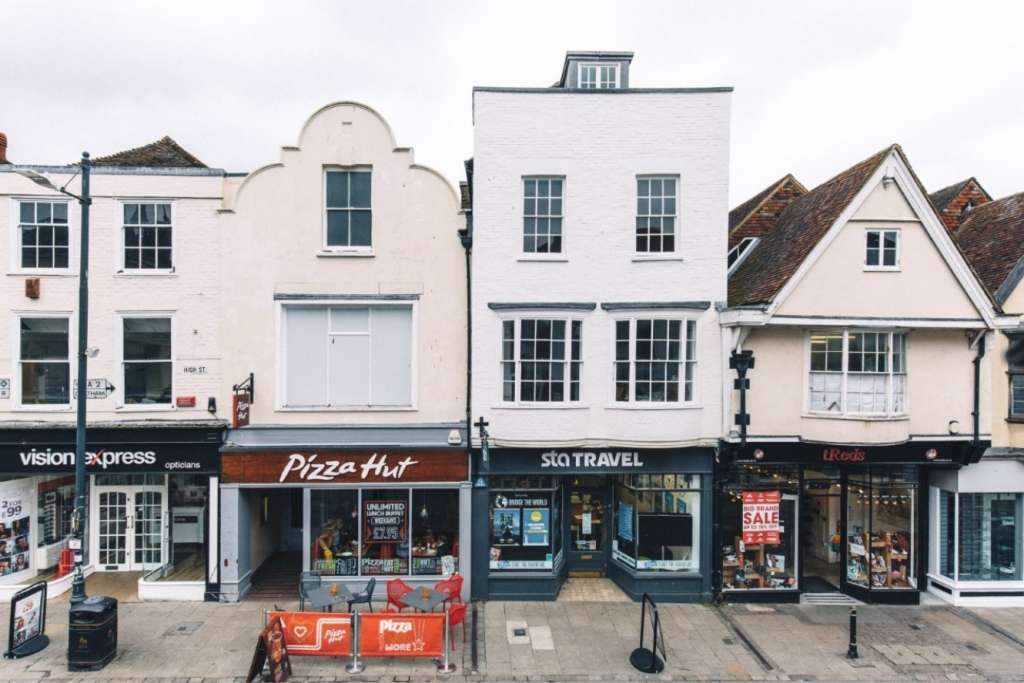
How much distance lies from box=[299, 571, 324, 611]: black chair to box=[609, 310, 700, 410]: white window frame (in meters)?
7.40

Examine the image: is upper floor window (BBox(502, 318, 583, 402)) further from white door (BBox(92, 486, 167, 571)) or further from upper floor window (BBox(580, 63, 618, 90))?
white door (BBox(92, 486, 167, 571))

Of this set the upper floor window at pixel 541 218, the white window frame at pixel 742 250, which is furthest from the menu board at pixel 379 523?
the white window frame at pixel 742 250

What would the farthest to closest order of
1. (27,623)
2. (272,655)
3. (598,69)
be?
(598,69) → (27,623) → (272,655)

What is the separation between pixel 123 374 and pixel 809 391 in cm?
1577

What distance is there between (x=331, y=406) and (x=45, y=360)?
669cm

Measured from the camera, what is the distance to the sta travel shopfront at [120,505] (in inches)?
533

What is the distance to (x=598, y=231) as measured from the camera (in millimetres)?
13711

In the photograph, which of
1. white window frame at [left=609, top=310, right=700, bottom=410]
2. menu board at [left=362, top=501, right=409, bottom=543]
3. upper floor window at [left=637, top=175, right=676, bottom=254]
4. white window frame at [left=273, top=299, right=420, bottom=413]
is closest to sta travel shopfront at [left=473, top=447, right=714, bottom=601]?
white window frame at [left=609, top=310, right=700, bottom=410]

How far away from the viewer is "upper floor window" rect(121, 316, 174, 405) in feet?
45.9

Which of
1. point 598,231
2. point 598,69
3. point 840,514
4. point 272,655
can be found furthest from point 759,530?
point 598,69

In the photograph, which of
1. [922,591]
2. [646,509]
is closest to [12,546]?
[646,509]

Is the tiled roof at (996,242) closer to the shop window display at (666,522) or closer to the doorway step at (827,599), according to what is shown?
the doorway step at (827,599)

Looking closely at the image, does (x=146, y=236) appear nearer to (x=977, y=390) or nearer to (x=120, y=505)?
Result: (x=120, y=505)

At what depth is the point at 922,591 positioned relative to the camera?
1452 centimetres
